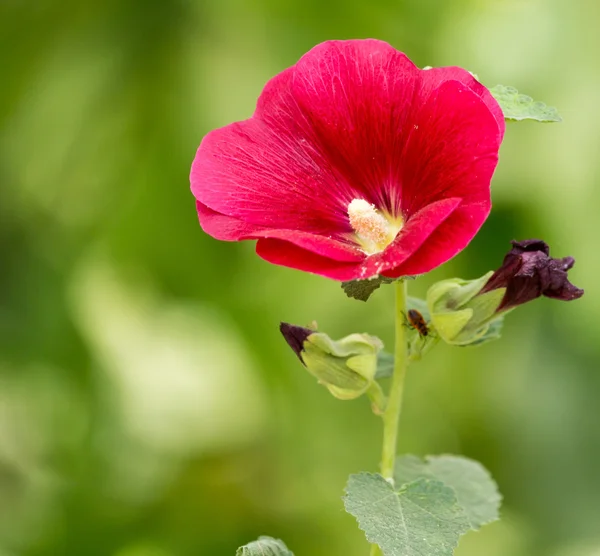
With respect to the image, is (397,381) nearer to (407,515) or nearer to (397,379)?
(397,379)

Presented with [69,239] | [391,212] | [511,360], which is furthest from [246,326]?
[391,212]

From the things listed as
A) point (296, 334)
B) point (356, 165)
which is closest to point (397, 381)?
point (296, 334)

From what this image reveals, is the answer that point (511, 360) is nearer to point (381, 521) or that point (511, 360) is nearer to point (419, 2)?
point (419, 2)

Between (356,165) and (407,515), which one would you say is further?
(356,165)

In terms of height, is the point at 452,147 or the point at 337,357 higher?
the point at 452,147

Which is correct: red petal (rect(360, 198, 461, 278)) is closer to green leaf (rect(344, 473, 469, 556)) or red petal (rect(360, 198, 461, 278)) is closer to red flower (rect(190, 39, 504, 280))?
red flower (rect(190, 39, 504, 280))

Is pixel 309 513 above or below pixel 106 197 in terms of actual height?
below
